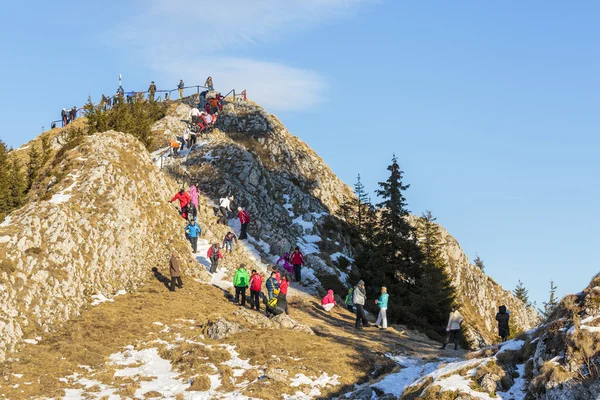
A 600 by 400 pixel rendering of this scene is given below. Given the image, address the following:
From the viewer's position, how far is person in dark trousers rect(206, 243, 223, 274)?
1208 inches

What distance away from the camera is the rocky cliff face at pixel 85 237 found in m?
22.5

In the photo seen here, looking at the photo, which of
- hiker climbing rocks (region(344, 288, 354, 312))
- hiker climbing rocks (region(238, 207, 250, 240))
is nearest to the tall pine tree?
hiker climbing rocks (region(344, 288, 354, 312))

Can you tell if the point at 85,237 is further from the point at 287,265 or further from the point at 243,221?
the point at 287,265

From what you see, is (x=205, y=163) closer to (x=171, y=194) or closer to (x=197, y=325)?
(x=171, y=194)

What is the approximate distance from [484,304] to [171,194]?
47.1 m

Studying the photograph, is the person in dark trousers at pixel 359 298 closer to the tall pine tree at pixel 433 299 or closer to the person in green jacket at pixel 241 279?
the person in green jacket at pixel 241 279

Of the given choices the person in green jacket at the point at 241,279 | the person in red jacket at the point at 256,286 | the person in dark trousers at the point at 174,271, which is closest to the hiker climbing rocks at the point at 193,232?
the person in dark trousers at the point at 174,271

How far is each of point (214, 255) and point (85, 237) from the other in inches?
275

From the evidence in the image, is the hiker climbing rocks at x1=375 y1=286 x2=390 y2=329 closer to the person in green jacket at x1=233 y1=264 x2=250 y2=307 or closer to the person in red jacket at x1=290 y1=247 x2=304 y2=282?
the person in green jacket at x1=233 y1=264 x2=250 y2=307

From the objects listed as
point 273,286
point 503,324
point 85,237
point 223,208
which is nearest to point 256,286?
point 273,286

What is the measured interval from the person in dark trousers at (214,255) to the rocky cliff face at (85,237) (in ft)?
2.82

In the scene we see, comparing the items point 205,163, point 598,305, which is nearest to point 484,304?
point 205,163

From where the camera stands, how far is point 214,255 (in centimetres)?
3069

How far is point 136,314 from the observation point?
2427cm
